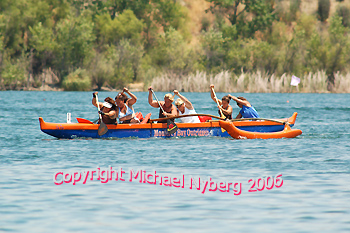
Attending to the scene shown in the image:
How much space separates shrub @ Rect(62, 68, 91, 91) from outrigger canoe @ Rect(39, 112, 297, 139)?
44.0 metres

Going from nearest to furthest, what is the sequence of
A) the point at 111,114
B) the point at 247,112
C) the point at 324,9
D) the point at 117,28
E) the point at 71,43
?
the point at 111,114 < the point at 247,112 < the point at 71,43 < the point at 117,28 < the point at 324,9

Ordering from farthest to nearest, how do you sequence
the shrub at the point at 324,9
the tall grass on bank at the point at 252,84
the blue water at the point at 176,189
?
the shrub at the point at 324,9, the tall grass on bank at the point at 252,84, the blue water at the point at 176,189

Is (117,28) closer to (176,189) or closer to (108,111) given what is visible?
(108,111)

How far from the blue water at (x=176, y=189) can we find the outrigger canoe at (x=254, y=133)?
1.14 ft

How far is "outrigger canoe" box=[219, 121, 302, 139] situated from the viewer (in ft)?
61.6

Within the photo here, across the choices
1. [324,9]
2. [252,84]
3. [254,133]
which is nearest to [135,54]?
[252,84]

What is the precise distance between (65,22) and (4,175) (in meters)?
55.7

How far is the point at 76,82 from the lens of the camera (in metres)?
62.3

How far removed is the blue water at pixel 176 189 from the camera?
8.71 m

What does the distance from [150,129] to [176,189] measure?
25.6ft

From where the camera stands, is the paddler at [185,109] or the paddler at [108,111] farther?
the paddler at [185,109]

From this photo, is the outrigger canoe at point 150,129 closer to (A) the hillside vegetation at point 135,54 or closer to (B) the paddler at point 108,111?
(B) the paddler at point 108,111

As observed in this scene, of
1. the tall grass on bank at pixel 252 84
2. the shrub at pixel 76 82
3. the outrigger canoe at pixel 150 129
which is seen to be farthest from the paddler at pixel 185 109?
the shrub at pixel 76 82

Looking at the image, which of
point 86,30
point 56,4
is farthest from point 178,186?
point 56,4
